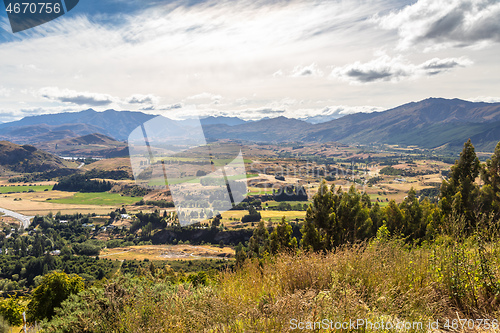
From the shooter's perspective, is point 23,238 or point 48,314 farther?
point 23,238

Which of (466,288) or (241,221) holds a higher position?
(466,288)

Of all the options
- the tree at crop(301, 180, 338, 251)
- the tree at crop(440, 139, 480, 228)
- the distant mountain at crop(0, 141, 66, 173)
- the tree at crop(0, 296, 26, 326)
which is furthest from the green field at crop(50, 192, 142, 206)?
the tree at crop(440, 139, 480, 228)

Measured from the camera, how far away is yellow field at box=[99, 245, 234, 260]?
2266 inches

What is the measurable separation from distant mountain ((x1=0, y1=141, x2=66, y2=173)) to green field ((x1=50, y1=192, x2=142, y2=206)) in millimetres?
73855

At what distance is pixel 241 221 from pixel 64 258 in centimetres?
4277

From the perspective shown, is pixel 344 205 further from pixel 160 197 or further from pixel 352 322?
pixel 160 197

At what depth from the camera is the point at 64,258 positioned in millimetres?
59750

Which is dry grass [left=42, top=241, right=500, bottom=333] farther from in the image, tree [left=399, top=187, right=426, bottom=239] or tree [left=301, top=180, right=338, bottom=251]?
tree [left=399, top=187, right=426, bottom=239]

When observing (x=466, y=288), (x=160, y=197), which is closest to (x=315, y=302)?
(x=466, y=288)

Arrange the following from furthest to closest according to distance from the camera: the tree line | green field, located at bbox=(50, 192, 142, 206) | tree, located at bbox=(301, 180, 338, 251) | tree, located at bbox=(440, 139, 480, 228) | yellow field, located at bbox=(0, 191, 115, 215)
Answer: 1. green field, located at bbox=(50, 192, 142, 206)
2. yellow field, located at bbox=(0, 191, 115, 215)
3. tree, located at bbox=(440, 139, 480, 228)
4. the tree line
5. tree, located at bbox=(301, 180, 338, 251)

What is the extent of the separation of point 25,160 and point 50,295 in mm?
212073

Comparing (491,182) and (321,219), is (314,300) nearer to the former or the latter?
(321,219)

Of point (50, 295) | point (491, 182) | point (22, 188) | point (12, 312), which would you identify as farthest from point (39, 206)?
point (491, 182)

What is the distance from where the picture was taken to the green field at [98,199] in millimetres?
107438
